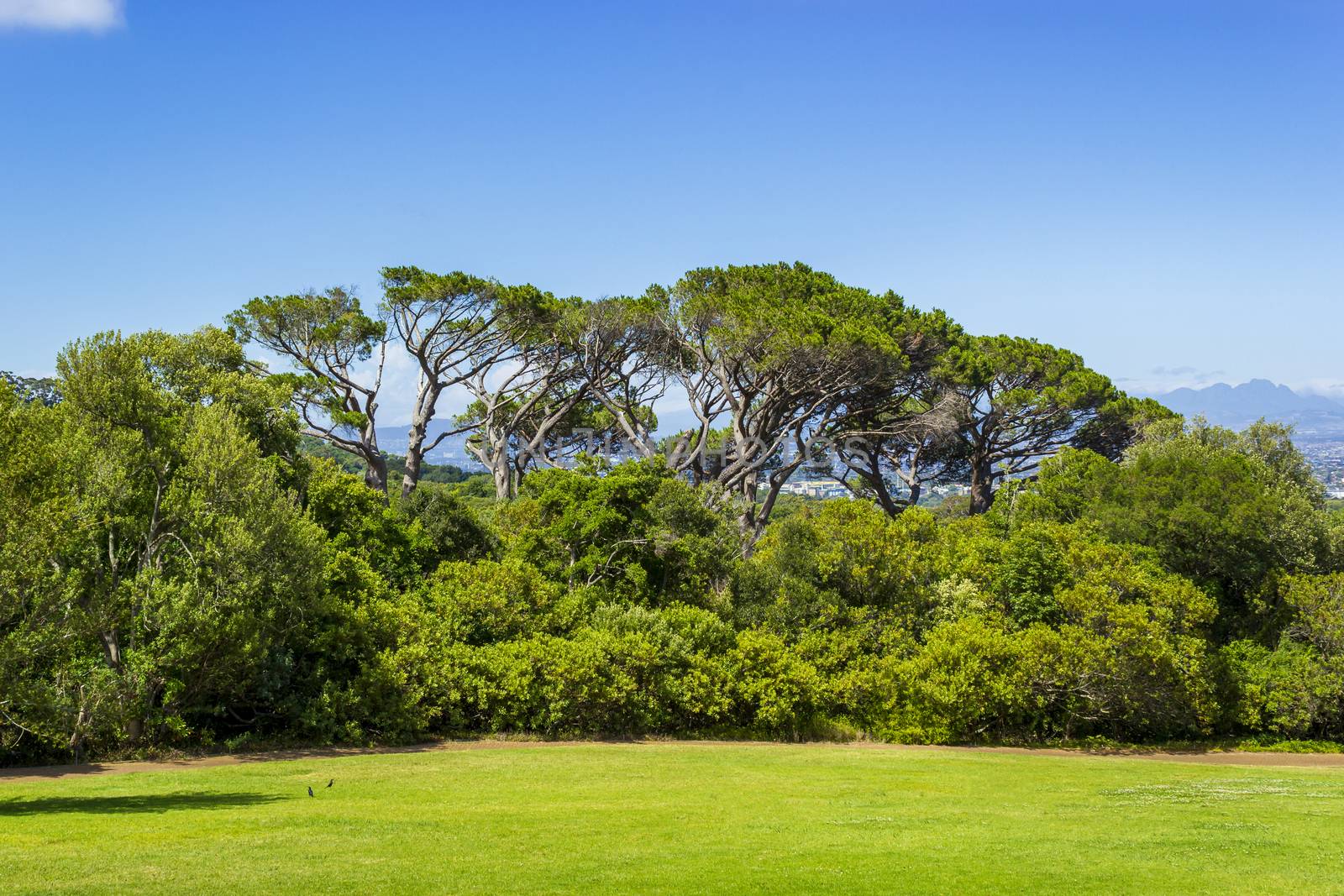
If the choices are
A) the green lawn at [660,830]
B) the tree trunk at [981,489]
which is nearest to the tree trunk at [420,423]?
the green lawn at [660,830]

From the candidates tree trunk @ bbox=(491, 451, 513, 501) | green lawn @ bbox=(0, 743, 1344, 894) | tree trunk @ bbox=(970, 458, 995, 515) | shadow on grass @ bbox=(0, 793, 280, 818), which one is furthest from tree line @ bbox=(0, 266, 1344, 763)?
tree trunk @ bbox=(970, 458, 995, 515)

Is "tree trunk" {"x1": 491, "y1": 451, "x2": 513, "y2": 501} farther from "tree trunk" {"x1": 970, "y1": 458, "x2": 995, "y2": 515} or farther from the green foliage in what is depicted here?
"tree trunk" {"x1": 970, "y1": 458, "x2": 995, "y2": 515}

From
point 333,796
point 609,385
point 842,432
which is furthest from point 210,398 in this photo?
point 842,432

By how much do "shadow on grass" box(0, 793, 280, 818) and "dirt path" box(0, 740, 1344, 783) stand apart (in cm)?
457

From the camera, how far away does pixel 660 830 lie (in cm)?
1516

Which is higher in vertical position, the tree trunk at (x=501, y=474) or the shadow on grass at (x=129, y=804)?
the tree trunk at (x=501, y=474)

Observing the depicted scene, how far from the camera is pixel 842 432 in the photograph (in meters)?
51.3

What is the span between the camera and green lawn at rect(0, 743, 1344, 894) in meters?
12.1

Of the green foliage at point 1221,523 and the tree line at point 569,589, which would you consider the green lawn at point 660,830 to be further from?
the green foliage at point 1221,523

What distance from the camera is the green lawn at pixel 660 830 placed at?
39.8ft

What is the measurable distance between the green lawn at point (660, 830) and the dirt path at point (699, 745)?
156 centimetres

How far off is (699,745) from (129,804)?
14705 mm

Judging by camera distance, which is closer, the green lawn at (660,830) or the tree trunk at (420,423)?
the green lawn at (660,830)

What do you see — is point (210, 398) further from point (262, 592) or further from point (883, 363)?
point (883, 363)
